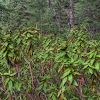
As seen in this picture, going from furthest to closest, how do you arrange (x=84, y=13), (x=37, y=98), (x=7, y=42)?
(x=84, y=13)
(x=37, y=98)
(x=7, y=42)

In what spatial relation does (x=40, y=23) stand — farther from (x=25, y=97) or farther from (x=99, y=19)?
(x=25, y=97)

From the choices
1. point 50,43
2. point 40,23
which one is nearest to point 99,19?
point 40,23

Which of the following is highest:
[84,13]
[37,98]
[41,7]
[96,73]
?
[41,7]

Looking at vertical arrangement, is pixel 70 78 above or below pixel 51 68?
above

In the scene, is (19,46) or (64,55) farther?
(19,46)

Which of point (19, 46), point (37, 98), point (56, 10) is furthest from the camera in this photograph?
point (56, 10)

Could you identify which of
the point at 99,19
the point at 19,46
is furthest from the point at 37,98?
the point at 99,19

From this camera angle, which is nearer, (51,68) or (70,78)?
(70,78)

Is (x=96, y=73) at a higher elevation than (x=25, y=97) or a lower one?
higher

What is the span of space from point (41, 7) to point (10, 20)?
7.12 m

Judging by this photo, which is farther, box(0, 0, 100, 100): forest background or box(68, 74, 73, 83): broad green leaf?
box(0, 0, 100, 100): forest background

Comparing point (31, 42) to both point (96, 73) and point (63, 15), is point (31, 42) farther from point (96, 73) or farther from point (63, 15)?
point (63, 15)

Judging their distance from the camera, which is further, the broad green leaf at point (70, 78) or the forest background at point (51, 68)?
the forest background at point (51, 68)

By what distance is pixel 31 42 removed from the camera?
9.46 feet
